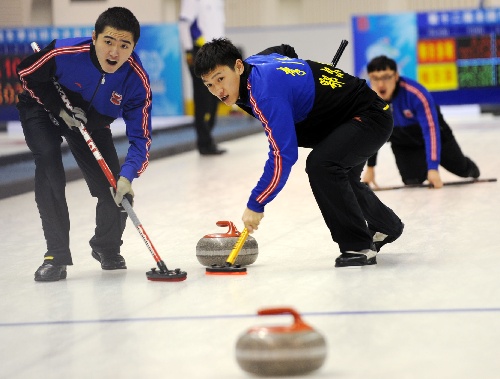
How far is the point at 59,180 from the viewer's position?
4363mm

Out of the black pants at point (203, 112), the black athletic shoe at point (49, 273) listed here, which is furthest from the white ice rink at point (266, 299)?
the black pants at point (203, 112)

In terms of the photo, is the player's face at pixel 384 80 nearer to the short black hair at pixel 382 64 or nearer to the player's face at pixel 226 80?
the short black hair at pixel 382 64

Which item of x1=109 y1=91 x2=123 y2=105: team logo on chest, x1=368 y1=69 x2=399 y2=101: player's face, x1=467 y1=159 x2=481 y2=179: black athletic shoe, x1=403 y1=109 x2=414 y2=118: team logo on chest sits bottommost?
x1=467 y1=159 x2=481 y2=179: black athletic shoe

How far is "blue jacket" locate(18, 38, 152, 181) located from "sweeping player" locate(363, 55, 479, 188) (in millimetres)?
2350

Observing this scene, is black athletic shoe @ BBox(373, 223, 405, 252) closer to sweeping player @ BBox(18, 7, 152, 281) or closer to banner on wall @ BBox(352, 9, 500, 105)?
sweeping player @ BBox(18, 7, 152, 281)

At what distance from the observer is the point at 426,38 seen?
12.2 meters

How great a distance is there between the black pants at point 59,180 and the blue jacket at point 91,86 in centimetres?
10

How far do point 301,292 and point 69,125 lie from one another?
3.94 feet

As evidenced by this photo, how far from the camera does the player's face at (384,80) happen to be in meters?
6.45

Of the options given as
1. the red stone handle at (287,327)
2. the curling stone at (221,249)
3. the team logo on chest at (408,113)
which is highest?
the team logo on chest at (408,113)

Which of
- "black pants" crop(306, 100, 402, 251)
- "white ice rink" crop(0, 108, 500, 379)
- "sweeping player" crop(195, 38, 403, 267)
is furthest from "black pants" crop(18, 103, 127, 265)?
"black pants" crop(306, 100, 402, 251)

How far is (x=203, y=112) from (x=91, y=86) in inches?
215

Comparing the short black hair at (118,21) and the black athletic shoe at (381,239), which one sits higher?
the short black hair at (118,21)

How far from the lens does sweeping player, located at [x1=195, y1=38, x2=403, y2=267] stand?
3.91m
